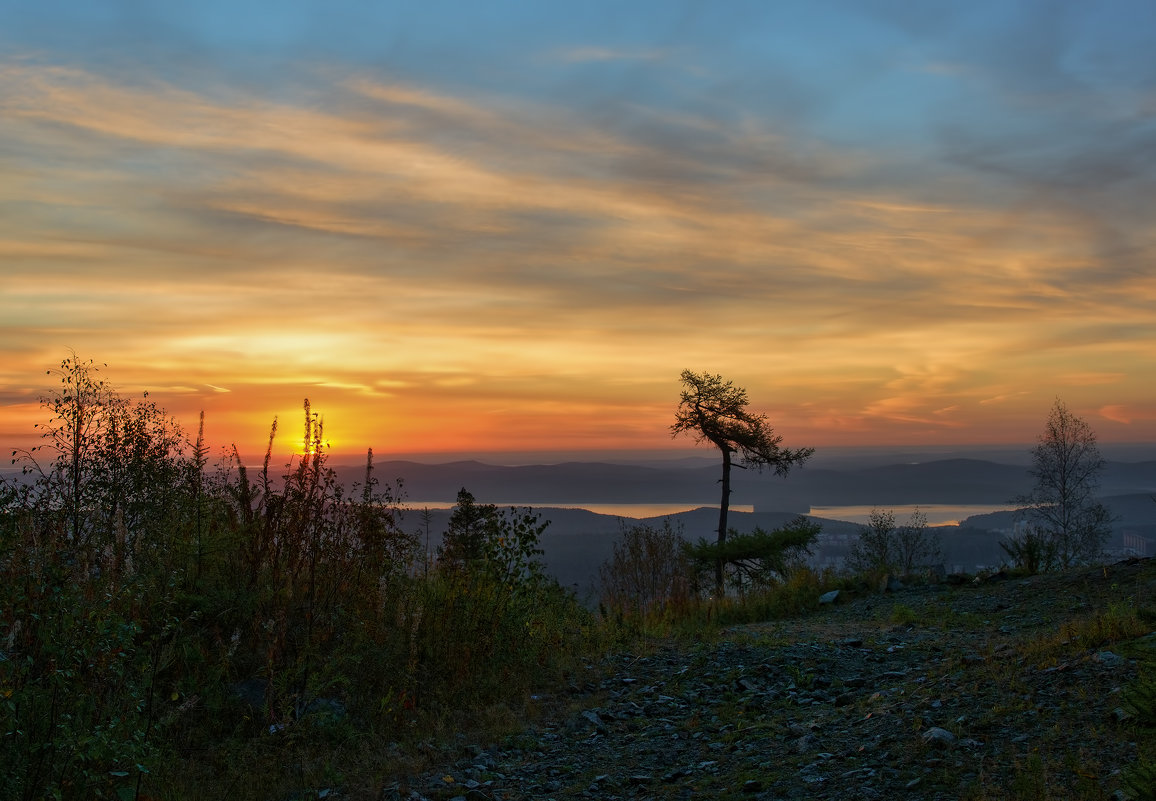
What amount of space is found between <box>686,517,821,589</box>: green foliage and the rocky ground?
13330 millimetres

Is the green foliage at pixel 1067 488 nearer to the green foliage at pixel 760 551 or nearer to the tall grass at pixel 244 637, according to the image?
the green foliage at pixel 760 551

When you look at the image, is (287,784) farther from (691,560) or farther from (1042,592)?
(691,560)

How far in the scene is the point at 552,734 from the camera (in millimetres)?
7121

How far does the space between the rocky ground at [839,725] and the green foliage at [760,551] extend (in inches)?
525

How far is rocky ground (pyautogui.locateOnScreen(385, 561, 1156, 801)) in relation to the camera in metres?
4.99

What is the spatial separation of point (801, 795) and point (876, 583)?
11.1m

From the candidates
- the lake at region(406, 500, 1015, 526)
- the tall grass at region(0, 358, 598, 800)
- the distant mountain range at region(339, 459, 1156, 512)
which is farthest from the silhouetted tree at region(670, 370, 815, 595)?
the distant mountain range at region(339, 459, 1156, 512)

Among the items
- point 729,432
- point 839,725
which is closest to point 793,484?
point 729,432

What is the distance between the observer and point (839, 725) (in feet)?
21.5

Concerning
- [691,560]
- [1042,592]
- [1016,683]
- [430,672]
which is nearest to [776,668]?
[1016,683]

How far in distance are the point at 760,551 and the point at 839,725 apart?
17722 millimetres

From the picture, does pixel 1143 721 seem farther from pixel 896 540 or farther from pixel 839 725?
pixel 896 540

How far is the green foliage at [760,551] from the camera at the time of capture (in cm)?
2370

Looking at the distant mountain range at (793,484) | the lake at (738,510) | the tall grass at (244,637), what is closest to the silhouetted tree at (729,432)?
the lake at (738,510)
